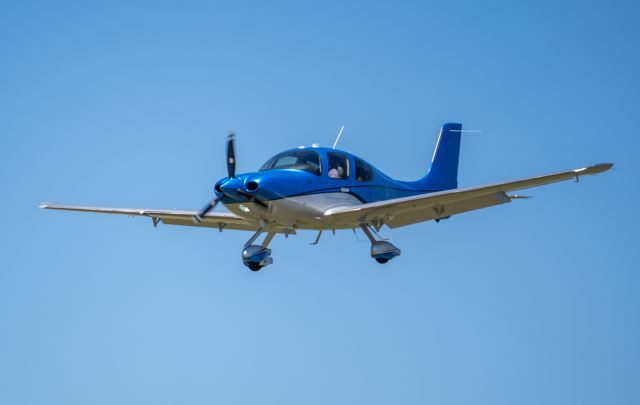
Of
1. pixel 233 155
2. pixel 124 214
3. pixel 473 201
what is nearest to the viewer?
pixel 233 155

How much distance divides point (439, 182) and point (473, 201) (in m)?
4.16

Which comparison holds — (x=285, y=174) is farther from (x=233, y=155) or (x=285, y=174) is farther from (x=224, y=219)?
(x=224, y=219)

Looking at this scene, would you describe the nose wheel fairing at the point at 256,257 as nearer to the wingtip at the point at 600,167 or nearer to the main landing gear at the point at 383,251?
the main landing gear at the point at 383,251

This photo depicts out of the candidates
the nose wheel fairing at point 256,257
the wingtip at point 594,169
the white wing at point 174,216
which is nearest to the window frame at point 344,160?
the nose wheel fairing at point 256,257

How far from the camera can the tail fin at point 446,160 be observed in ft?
→ 95.1

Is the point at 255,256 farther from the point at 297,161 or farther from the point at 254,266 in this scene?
the point at 297,161

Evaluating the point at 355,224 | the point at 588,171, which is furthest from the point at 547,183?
the point at 355,224

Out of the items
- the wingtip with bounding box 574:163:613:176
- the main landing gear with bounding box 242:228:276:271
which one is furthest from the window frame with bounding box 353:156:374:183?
the wingtip with bounding box 574:163:613:176

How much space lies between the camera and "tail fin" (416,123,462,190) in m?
29.0

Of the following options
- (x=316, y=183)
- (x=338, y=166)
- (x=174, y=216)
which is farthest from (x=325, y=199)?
(x=174, y=216)

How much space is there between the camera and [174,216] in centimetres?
2678

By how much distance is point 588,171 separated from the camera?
21.3 metres

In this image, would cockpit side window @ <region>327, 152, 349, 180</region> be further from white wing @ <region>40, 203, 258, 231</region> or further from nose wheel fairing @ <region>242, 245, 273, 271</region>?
white wing @ <region>40, 203, 258, 231</region>

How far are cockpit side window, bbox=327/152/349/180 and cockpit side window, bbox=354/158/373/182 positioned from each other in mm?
423
